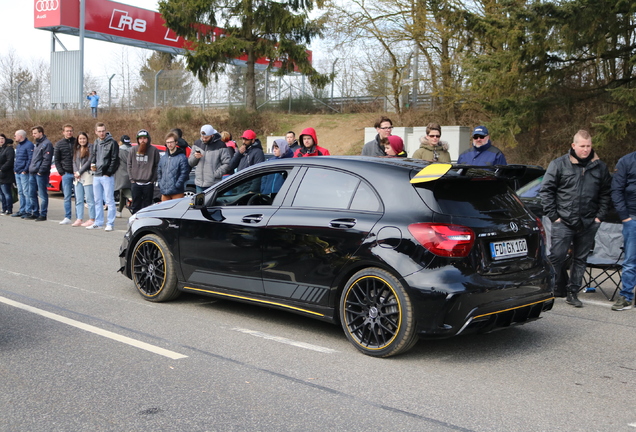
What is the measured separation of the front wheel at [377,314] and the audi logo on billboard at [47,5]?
111ft

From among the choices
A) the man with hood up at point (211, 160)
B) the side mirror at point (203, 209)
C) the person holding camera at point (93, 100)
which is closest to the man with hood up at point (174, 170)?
the man with hood up at point (211, 160)

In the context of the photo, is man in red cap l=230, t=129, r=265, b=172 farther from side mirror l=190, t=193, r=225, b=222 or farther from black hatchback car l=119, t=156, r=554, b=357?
black hatchback car l=119, t=156, r=554, b=357

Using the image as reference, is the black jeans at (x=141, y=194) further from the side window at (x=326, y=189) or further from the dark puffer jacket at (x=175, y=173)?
the side window at (x=326, y=189)

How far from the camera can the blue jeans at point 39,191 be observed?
1524 centimetres

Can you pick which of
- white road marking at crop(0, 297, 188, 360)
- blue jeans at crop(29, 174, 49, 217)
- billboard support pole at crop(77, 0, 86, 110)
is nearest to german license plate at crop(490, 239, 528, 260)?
white road marking at crop(0, 297, 188, 360)

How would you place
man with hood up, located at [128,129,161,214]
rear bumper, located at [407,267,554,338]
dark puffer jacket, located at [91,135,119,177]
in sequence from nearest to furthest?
rear bumper, located at [407,267,554,338] < man with hood up, located at [128,129,161,214] < dark puffer jacket, located at [91,135,119,177]

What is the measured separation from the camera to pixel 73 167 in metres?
14.3

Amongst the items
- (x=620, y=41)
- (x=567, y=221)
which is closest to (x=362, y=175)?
(x=567, y=221)

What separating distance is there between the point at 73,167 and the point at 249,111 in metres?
21.3

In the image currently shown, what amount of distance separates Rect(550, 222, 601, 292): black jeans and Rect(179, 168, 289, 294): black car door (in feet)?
10.0

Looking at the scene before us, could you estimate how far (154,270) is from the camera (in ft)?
23.7

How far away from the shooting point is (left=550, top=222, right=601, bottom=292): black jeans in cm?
736

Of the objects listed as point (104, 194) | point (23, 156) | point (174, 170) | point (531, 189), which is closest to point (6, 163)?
point (23, 156)

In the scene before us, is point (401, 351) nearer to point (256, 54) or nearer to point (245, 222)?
point (245, 222)
